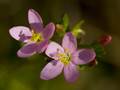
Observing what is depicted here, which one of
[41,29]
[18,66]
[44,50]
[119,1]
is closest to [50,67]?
[44,50]

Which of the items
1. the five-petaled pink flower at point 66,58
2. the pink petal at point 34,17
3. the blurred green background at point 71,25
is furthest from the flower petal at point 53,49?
the blurred green background at point 71,25

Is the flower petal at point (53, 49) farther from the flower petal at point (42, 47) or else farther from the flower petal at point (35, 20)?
the flower petal at point (35, 20)

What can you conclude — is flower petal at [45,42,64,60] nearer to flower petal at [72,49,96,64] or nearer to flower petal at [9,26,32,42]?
flower petal at [72,49,96,64]

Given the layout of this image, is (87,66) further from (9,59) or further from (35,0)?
(35,0)

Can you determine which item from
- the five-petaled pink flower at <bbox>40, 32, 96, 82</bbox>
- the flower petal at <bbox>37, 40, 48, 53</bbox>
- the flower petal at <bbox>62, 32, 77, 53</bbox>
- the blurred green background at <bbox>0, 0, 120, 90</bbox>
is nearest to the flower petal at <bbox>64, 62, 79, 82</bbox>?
the five-petaled pink flower at <bbox>40, 32, 96, 82</bbox>

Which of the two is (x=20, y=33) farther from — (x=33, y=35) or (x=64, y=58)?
(x=64, y=58)
